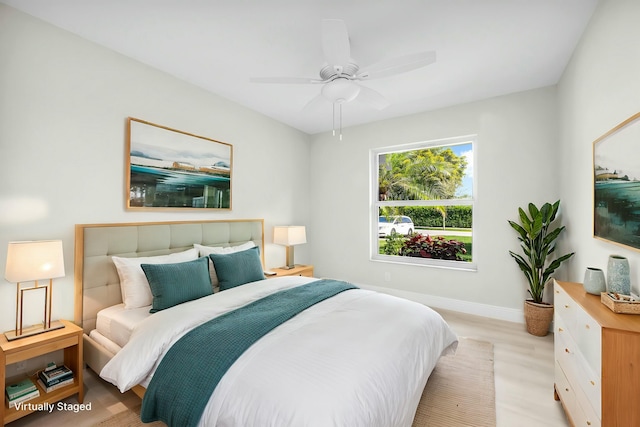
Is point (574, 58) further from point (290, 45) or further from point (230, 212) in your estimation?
point (230, 212)

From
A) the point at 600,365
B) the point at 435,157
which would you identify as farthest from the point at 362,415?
the point at 435,157

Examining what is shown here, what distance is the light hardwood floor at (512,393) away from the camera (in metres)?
1.81

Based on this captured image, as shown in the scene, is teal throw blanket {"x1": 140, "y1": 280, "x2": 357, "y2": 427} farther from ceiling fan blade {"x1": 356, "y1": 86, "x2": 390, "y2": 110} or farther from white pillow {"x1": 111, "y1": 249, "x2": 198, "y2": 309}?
ceiling fan blade {"x1": 356, "y1": 86, "x2": 390, "y2": 110}

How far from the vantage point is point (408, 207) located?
422 cm

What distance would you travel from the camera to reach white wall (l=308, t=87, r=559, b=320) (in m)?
3.23

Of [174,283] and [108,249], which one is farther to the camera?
[108,249]

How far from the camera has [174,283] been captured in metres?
2.25

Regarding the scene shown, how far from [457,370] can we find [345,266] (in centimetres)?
240

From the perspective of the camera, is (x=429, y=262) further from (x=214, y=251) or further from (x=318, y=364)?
(x=318, y=364)


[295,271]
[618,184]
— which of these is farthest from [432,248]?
[618,184]

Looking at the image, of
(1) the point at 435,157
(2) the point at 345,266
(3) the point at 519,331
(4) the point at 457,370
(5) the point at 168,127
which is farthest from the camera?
(2) the point at 345,266

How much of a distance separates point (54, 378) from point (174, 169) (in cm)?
187

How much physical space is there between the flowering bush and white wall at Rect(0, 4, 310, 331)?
2.88 metres

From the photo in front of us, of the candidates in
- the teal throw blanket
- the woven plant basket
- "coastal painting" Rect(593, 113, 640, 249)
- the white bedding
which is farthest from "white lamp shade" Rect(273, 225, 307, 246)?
"coastal painting" Rect(593, 113, 640, 249)
